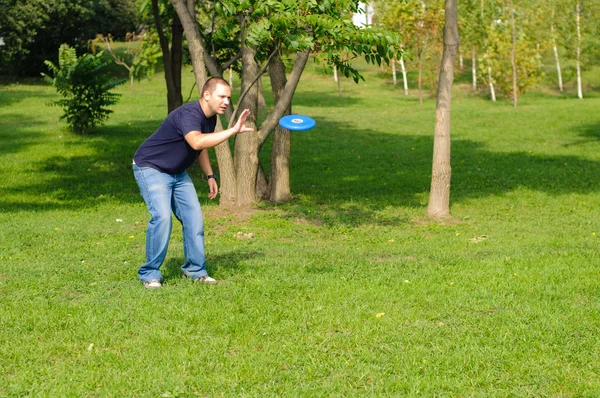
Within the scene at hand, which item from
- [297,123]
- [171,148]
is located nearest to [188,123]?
[171,148]

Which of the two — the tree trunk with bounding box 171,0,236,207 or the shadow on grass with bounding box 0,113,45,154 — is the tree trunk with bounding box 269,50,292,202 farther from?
the shadow on grass with bounding box 0,113,45,154

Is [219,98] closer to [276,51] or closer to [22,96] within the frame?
[276,51]

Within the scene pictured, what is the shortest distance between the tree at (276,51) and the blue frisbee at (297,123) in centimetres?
82

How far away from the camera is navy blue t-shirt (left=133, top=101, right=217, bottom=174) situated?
6727 mm

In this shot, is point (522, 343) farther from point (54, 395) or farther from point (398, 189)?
point (398, 189)

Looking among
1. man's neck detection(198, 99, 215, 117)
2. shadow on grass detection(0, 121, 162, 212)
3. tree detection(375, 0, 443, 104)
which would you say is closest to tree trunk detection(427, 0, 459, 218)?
shadow on grass detection(0, 121, 162, 212)

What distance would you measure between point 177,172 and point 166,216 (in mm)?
A: 394

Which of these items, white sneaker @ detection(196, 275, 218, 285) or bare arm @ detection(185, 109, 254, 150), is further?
white sneaker @ detection(196, 275, 218, 285)

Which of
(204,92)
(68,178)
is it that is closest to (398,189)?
(68,178)

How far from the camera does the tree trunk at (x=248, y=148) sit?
12195 mm

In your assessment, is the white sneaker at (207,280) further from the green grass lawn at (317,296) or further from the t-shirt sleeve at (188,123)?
the t-shirt sleeve at (188,123)

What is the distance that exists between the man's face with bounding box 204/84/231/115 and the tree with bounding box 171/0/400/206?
2793mm

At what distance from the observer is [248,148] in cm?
1221

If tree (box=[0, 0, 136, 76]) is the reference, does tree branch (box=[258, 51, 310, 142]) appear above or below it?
below
